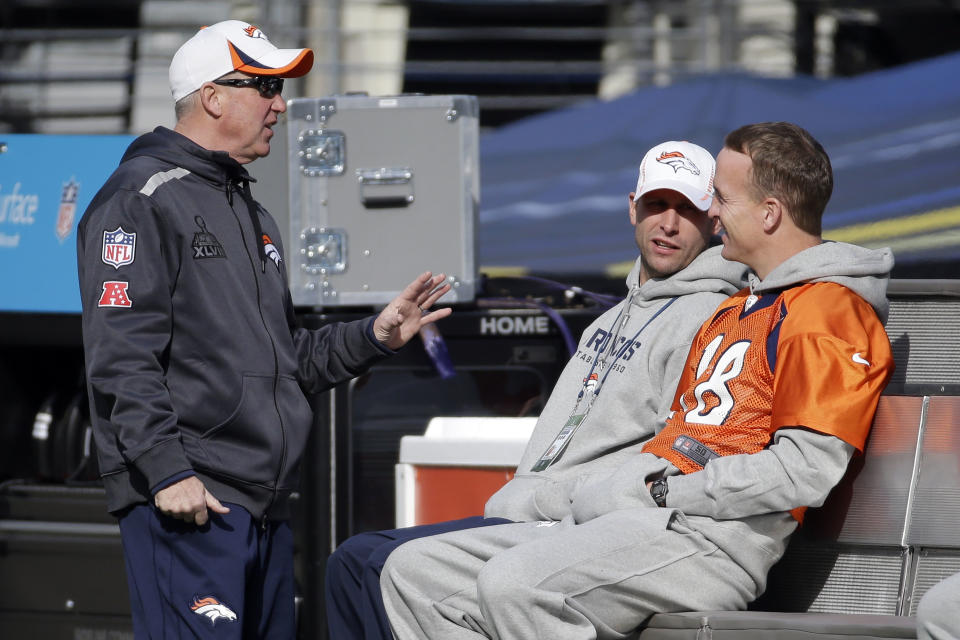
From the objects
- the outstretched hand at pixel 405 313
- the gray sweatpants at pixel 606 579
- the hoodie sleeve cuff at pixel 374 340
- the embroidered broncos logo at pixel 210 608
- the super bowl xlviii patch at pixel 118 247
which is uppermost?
the super bowl xlviii patch at pixel 118 247

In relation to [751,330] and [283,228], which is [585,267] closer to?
[283,228]

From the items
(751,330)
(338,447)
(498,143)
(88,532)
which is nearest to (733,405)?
(751,330)

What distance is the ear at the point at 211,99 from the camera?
2.96 meters

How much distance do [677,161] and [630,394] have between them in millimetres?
646

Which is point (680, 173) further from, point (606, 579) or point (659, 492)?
point (606, 579)

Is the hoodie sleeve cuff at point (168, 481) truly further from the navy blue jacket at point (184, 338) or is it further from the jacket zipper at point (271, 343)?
the jacket zipper at point (271, 343)

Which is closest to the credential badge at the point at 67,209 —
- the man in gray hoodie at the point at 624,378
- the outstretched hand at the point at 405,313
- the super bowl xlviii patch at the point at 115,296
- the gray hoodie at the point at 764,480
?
the outstretched hand at the point at 405,313

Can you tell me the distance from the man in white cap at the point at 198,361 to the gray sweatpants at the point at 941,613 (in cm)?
137

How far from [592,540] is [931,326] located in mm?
1026

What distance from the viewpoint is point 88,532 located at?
4262mm

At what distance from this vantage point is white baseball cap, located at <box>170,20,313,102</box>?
294 cm

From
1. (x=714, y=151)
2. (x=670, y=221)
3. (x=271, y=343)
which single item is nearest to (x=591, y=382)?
(x=670, y=221)

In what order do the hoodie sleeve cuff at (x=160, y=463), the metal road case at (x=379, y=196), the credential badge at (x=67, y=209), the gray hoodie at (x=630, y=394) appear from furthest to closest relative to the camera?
the credential badge at (x=67, y=209), the metal road case at (x=379, y=196), the gray hoodie at (x=630, y=394), the hoodie sleeve cuff at (x=160, y=463)

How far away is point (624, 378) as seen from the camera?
10.1 feet
